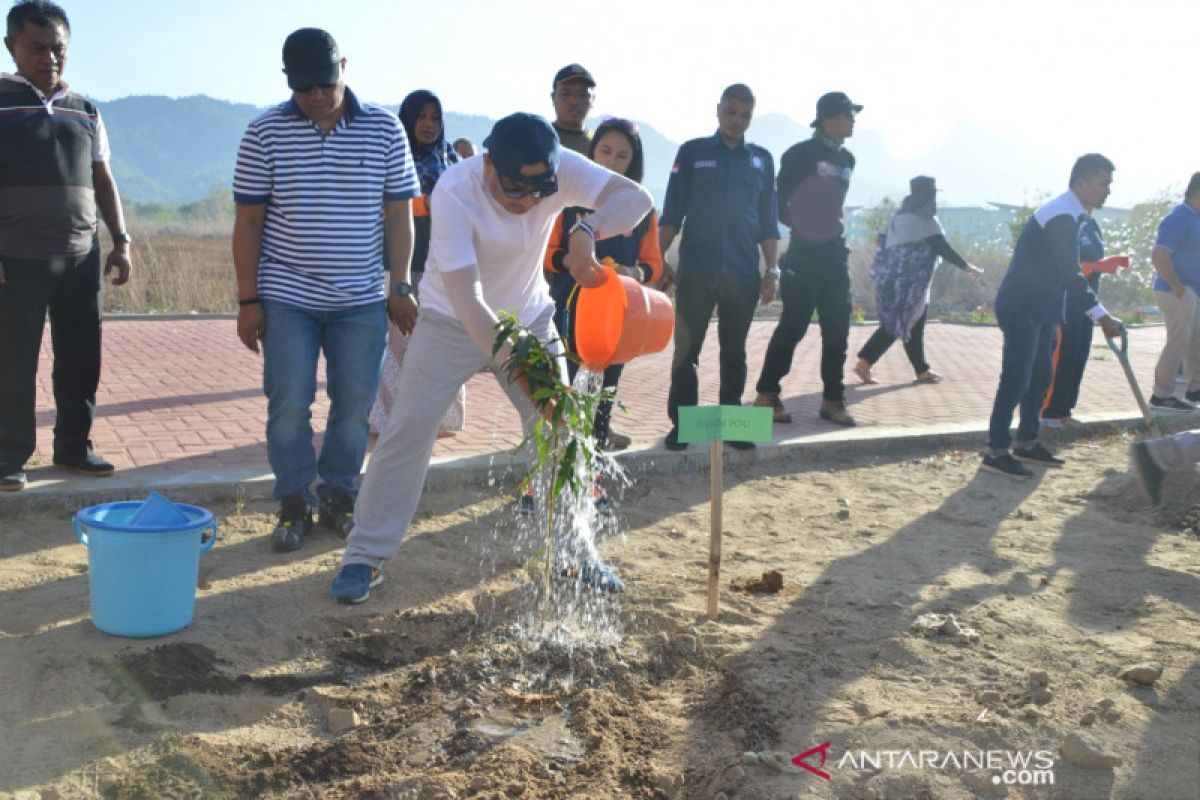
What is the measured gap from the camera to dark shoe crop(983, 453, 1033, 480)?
6395 mm

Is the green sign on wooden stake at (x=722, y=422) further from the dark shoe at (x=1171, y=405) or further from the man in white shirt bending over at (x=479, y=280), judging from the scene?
the dark shoe at (x=1171, y=405)

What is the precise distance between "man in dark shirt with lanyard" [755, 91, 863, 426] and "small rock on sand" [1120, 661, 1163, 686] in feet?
13.5

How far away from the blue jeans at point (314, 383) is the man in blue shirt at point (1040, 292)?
12.1 ft

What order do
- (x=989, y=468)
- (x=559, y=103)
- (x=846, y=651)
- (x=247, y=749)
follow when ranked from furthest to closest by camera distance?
(x=989, y=468) < (x=559, y=103) < (x=846, y=651) < (x=247, y=749)

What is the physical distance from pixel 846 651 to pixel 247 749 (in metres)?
1.92

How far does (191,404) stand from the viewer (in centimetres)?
709

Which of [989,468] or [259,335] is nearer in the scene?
[259,335]

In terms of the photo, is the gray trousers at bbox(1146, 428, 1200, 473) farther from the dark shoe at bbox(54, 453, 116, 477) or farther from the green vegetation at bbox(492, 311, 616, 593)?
the dark shoe at bbox(54, 453, 116, 477)

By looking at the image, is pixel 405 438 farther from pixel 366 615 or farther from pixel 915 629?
pixel 915 629

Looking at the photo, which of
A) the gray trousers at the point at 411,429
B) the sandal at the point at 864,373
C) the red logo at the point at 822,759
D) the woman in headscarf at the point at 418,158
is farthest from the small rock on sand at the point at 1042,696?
the sandal at the point at 864,373

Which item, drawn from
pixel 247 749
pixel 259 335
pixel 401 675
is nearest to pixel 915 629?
pixel 401 675

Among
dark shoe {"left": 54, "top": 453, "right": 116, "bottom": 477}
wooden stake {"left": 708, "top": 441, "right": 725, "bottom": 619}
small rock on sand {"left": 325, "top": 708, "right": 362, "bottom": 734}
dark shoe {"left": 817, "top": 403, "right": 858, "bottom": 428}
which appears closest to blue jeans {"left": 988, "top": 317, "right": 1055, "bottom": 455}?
dark shoe {"left": 817, "top": 403, "right": 858, "bottom": 428}

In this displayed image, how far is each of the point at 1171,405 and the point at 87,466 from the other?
823 cm

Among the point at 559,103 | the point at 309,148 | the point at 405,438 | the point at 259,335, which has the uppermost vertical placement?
the point at 559,103
